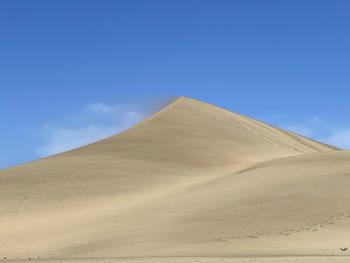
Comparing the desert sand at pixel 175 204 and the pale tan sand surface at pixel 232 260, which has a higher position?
the desert sand at pixel 175 204

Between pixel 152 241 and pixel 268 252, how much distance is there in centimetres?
568

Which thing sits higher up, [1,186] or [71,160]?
[71,160]

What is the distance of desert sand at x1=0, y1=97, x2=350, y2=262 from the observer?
28047 millimetres

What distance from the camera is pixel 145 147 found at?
210ft

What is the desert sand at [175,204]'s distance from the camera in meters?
28.0

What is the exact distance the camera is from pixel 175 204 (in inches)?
1545

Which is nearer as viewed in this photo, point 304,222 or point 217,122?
point 304,222

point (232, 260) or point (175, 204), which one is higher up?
point (175, 204)

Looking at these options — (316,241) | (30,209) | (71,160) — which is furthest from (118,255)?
(71,160)

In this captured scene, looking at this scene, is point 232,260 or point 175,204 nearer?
point 232,260

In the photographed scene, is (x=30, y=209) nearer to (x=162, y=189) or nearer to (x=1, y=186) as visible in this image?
(x=1, y=186)

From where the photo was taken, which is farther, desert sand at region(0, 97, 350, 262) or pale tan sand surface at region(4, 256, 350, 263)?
desert sand at region(0, 97, 350, 262)

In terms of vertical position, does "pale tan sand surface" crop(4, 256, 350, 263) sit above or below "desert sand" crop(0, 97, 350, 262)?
below

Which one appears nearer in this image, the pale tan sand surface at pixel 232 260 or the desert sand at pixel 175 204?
the pale tan sand surface at pixel 232 260
